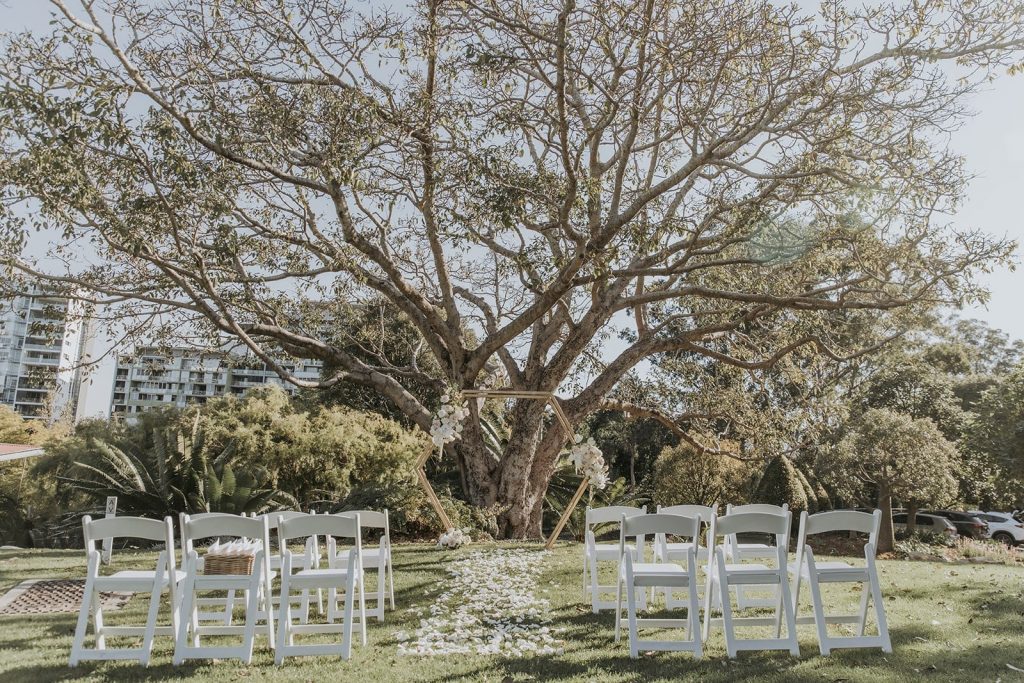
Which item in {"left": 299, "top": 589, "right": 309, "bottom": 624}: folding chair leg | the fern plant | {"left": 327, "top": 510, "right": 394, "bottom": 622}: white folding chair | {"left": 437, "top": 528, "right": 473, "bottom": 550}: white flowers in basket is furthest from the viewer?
the fern plant

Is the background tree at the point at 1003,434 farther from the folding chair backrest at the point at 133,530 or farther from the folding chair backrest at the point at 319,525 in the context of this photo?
the folding chair backrest at the point at 133,530

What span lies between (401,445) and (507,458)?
12.7ft

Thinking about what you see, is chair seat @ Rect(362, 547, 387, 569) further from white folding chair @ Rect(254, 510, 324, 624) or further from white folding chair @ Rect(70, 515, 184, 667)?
white folding chair @ Rect(70, 515, 184, 667)

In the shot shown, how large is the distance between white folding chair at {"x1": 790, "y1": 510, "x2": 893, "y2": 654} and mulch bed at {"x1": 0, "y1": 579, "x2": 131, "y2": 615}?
618 cm

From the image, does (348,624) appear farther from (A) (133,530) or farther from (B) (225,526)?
(A) (133,530)

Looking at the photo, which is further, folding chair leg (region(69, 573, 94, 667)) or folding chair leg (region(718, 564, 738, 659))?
folding chair leg (region(718, 564, 738, 659))

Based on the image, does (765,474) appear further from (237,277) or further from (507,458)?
(237,277)

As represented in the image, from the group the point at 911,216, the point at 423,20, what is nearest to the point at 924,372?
the point at 911,216

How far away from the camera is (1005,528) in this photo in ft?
80.3

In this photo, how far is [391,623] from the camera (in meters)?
6.17

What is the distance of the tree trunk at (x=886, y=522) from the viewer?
1652 cm

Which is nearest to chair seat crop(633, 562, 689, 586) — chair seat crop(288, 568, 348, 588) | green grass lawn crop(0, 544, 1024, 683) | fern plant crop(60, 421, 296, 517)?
green grass lawn crop(0, 544, 1024, 683)

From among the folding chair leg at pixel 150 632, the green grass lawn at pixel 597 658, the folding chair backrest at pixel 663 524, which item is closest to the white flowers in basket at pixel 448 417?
the green grass lawn at pixel 597 658

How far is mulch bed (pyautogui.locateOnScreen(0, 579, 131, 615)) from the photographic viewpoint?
22.3ft
